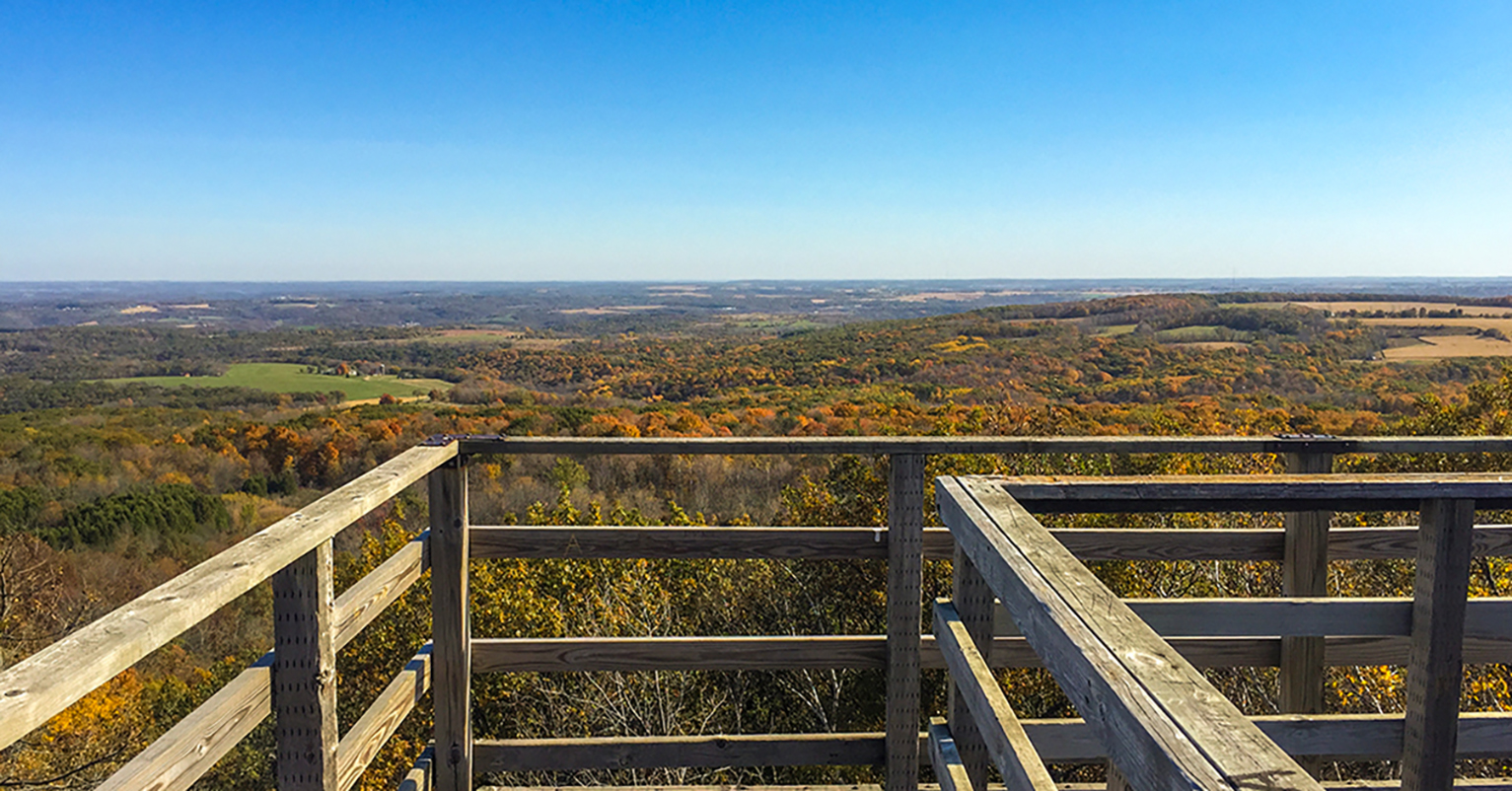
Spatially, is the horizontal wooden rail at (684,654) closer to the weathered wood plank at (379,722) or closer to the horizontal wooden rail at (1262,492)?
the weathered wood plank at (379,722)

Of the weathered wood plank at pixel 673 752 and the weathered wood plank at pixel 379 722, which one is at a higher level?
the weathered wood plank at pixel 379 722

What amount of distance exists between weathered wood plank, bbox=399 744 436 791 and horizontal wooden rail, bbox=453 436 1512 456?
0.90 metres

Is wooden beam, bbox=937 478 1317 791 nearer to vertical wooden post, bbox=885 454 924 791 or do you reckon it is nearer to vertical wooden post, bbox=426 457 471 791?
vertical wooden post, bbox=885 454 924 791

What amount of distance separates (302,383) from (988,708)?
5414cm

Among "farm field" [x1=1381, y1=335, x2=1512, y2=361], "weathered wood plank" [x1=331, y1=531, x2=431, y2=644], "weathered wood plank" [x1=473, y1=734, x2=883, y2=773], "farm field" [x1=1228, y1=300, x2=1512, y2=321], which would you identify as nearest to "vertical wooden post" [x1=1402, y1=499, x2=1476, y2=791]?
"weathered wood plank" [x1=473, y1=734, x2=883, y2=773]

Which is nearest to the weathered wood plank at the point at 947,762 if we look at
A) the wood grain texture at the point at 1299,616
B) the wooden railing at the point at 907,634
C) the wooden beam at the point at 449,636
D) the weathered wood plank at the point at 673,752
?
the wooden railing at the point at 907,634

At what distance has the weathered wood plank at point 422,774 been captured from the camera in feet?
8.23

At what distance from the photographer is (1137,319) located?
49.4 meters

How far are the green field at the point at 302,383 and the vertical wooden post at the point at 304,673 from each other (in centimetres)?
4248

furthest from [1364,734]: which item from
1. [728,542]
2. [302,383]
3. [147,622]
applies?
[302,383]

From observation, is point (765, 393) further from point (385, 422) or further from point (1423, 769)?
point (1423, 769)

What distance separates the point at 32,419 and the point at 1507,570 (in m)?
42.1

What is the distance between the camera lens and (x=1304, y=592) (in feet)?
8.02

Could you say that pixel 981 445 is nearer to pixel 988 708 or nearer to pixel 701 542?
pixel 701 542
